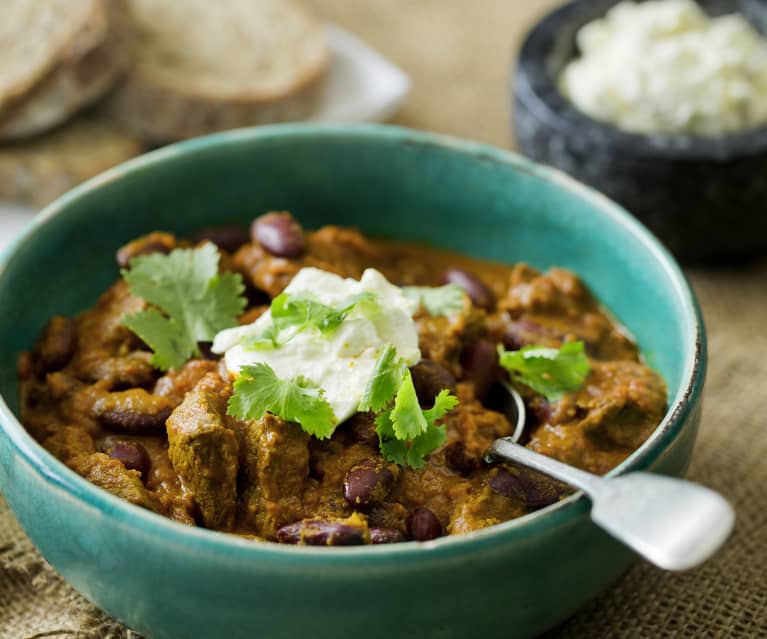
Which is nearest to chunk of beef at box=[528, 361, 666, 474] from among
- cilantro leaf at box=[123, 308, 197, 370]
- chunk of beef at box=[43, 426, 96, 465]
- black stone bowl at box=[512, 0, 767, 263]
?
cilantro leaf at box=[123, 308, 197, 370]

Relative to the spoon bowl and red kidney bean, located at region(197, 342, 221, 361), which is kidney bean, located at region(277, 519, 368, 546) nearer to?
the spoon bowl

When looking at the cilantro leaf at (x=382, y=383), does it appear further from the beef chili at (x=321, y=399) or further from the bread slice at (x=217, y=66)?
the bread slice at (x=217, y=66)

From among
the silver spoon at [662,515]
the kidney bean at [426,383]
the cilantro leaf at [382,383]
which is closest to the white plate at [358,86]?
the kidney bean at [426,383]

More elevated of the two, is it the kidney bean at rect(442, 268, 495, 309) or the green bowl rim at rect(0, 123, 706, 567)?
the green bowl rim at rect(0, 123, 706, 567)

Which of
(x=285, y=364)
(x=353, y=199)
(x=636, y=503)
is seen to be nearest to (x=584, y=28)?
(x=353, y=199)

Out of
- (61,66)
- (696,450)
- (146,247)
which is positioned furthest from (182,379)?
(61,66)

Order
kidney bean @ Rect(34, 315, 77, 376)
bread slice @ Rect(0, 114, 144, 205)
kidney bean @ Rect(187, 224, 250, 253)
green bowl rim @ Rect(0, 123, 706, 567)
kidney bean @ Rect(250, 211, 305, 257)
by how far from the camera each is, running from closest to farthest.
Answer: green bowl rim @ Rect(0, 123, 706, 567)
kidney bean @ Rect(34, 315, 77, 376)
kidney bean @ Rect(250, 211, 305, 257)
kidney bean @ Rect(187, 224, 250, 253)
bread slice @ Rect(0, 114, 144, 205)
